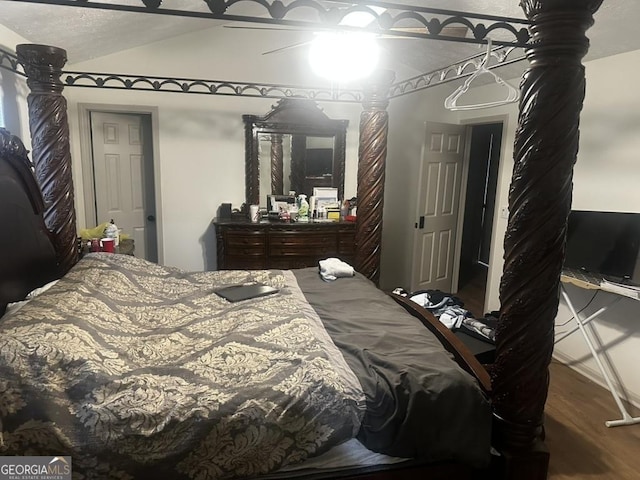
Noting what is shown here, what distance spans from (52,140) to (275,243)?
213 cm

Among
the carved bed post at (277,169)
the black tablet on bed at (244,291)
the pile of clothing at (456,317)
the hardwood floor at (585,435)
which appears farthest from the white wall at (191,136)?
the hardwood floor at (585,435)

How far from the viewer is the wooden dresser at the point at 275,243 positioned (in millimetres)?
4047

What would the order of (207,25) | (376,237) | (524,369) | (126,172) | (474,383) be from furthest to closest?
(126,172) → (207,25) → (376,237) → (474,383) → (524,369)

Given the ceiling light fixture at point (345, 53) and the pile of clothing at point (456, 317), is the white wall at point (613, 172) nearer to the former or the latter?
the pile of clothing at point (456, 317)

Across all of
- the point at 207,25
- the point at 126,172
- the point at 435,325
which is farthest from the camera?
the point at 126,172

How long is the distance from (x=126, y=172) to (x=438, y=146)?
10.8 feet

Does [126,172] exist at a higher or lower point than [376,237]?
higher

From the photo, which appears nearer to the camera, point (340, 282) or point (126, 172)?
point (340, 282)

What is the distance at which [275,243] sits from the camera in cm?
410

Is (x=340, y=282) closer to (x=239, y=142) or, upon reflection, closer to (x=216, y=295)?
(x=216, y=295)

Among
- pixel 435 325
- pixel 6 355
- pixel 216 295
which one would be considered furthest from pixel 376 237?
pixel 6 355

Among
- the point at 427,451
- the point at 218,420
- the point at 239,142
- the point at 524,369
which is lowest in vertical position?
the point at 427,451

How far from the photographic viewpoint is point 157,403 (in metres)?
1.30

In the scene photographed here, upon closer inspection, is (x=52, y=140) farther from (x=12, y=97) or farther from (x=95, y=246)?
(x=95, y=246)
